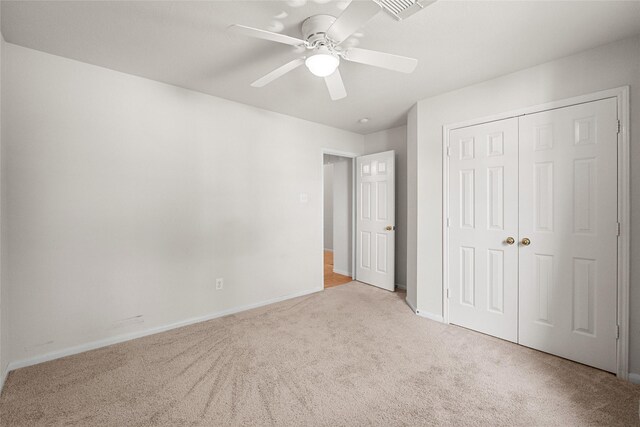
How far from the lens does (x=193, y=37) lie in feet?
6.58

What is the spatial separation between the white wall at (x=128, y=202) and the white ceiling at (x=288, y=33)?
0.33 meters

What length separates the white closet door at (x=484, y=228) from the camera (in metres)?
2.55

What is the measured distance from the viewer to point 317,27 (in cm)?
174

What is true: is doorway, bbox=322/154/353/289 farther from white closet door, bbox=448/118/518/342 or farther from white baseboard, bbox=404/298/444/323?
white closet door, bbox=448/118/518/342

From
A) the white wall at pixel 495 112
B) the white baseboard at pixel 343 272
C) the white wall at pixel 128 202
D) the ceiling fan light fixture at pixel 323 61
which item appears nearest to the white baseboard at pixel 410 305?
the white wall at pixel 495 112

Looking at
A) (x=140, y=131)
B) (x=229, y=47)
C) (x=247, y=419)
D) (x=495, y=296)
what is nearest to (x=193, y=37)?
(x=229, y=47)

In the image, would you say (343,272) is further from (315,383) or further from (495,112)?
(495,112)

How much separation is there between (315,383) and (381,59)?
215cm

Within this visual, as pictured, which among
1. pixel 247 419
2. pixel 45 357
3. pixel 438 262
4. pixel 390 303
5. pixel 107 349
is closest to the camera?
pixel 247 419

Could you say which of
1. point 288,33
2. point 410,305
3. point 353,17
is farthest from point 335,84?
point 410,305

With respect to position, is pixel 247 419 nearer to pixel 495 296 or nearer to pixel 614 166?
pixel 495 296

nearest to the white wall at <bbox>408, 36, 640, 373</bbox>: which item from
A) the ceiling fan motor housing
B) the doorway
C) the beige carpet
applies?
the beige carpet

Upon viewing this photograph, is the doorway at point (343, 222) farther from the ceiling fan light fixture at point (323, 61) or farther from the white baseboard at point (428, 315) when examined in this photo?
the ceiling fan light fixture at point (323, 61)

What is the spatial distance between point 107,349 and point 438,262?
10.4 feet
